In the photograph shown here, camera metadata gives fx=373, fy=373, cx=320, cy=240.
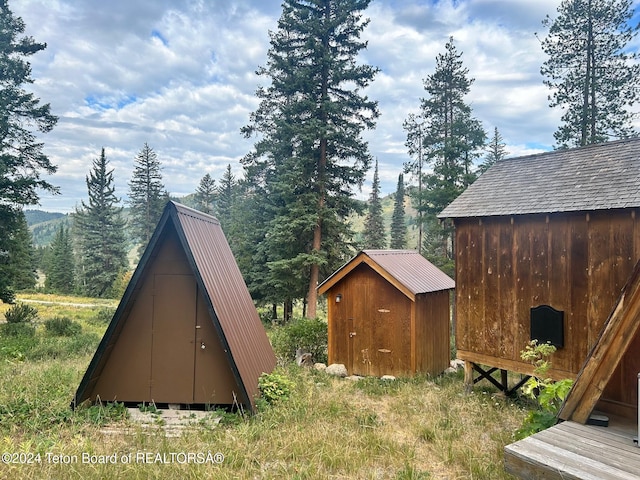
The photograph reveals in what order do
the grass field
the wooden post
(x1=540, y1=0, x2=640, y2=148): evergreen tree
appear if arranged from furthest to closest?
(x1=540, y1=0, x2=640, y2=148): evergreen tree → the wooden post → the grass field

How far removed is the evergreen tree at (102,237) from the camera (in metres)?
33.9

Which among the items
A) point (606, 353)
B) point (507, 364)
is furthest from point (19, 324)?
point (606, 353)

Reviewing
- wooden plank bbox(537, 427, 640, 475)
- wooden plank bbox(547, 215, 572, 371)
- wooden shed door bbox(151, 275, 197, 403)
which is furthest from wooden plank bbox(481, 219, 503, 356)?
wooden shed door bbox(151, 275, 197, 403)

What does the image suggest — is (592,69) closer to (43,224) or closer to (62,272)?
(62,272)

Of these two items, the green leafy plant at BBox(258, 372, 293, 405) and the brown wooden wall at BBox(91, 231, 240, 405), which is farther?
the green leafy plant at BBox(258, 372, 293, 405)

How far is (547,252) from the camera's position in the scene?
7.67m

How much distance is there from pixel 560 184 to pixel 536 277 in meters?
2.11

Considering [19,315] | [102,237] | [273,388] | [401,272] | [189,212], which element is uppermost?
[102,237]

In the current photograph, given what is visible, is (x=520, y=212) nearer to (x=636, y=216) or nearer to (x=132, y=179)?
(x=636, y=216)

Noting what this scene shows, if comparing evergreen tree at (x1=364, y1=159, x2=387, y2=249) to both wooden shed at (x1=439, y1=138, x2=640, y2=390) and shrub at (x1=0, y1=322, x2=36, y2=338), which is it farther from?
wooden shed at (x1=439, y1=138, x2=640, y2=390)

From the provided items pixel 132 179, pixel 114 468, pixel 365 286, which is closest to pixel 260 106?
pixel 365 286

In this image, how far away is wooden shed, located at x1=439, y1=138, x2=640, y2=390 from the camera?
686 centimetres

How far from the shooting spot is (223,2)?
A: 420 inches

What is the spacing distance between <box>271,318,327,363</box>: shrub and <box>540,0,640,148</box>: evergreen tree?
1277 centimetres
